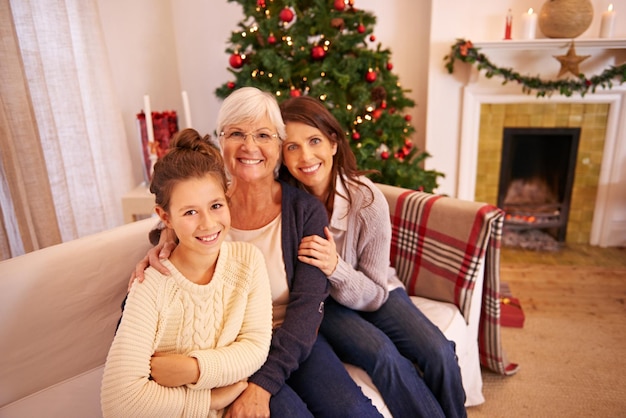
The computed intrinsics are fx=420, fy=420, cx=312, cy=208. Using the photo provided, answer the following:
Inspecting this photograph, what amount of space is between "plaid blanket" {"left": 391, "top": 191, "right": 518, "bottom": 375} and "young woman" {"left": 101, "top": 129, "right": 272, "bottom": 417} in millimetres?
789

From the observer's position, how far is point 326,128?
4.49 feet

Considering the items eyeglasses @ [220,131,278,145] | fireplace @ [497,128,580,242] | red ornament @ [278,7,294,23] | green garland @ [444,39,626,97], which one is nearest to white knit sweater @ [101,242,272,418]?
eyeglasses @ [220,131,278,145]

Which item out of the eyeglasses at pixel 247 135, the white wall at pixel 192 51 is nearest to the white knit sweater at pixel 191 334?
the eyeglasses at pixel 247 135

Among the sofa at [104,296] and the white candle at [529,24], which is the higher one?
the white candle at [529,24]

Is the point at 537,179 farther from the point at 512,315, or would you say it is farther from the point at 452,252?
the point at 452,252

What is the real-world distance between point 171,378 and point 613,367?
1.92 m

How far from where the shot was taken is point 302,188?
1.46 metres

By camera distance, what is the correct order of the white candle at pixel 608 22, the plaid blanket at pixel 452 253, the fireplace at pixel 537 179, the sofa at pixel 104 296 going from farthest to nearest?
the fireplace at pixel 537 179, the white candle at pixel 608 22, the plaid blanket at pixel 452 253, the sofa at pixel 104 296

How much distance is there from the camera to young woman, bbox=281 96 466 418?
4.00ft

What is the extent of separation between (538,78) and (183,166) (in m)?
2.65

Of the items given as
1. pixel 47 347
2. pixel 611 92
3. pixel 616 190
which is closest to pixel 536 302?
pixel 616 190

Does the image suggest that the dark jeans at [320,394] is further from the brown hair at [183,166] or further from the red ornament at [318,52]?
the red ornament at [318,52]

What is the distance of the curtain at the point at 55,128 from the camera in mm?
→ 1679

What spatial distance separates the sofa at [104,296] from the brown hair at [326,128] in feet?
1.17
